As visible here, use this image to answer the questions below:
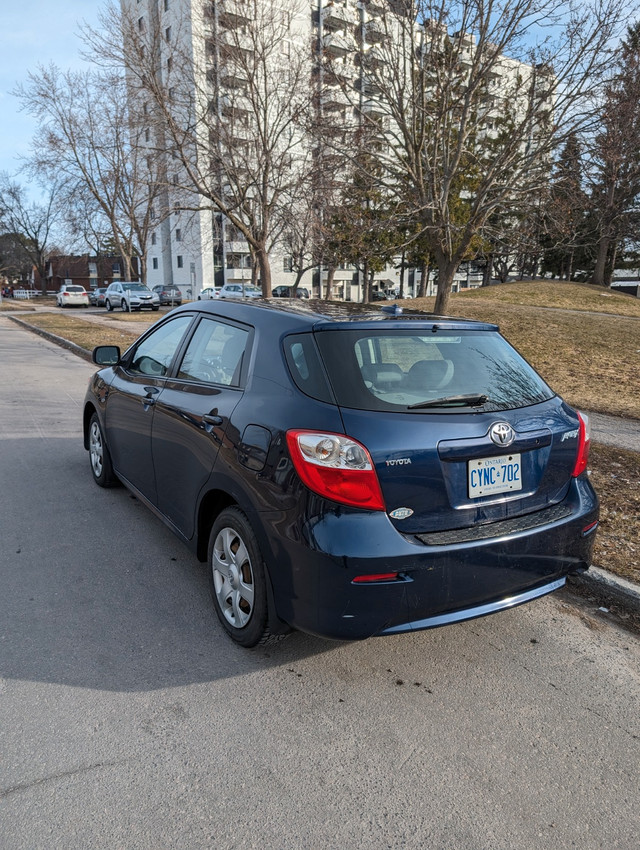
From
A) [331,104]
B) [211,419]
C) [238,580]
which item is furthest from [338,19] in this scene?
[238,580]

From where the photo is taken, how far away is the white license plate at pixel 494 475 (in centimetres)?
273

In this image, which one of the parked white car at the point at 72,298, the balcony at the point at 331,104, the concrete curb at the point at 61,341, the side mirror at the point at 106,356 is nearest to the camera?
the side mirror at the point at 106,356

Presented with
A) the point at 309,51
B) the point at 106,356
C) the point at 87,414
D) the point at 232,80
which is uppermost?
the point at 309,51

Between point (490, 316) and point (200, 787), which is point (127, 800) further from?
point (490, 316)

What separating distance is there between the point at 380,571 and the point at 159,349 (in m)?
2.62

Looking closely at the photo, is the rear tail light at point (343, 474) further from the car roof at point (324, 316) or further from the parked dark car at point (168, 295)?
the parked dark car at point (168, 295)

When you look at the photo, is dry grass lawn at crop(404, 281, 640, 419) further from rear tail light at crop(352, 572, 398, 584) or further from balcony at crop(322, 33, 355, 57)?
balcony at crop(322, 33, 355, 57)

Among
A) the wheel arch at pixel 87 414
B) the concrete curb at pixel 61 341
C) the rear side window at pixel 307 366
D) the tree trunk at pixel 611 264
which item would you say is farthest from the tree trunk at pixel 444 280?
the tree trunk at pixel 611 264

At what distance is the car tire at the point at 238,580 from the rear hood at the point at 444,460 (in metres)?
0.75

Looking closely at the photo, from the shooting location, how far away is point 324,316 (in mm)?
3105

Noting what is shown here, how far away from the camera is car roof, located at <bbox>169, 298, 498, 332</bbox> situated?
9.89 feet

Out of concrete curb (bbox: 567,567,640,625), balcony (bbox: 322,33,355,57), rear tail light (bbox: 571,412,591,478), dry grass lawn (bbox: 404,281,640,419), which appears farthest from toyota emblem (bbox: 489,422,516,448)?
balcony (bbox: 322,33,355,57)

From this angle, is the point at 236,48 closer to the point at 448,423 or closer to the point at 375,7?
the point at 375,7

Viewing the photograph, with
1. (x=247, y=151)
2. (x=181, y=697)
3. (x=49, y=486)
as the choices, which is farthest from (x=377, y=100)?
(x=181, y=697)
